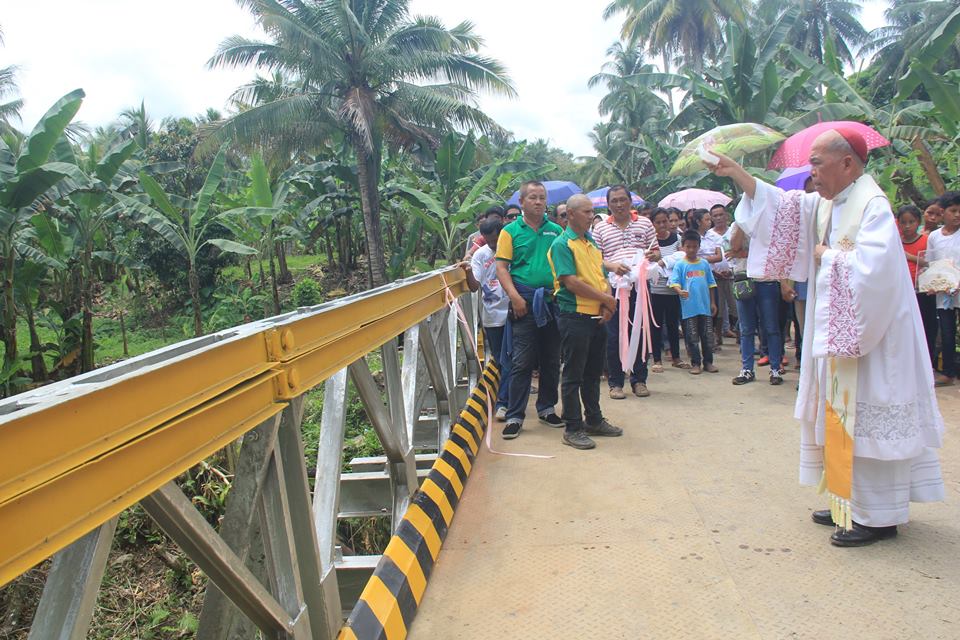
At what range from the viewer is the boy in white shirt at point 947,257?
5.86 meters

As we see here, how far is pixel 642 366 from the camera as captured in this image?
6371 mm

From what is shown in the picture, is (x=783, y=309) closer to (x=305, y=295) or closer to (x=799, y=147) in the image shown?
(x=799, y=147)

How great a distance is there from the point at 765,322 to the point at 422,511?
14.6 ft

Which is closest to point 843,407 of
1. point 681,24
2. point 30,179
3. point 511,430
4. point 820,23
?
point 511,430

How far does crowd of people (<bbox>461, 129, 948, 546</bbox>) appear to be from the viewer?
3117 mm

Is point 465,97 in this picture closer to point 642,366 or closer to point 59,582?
point 642,366

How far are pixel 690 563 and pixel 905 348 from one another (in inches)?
52.8

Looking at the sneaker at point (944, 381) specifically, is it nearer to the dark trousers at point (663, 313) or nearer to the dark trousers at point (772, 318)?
the dark trousers at point (772, 318)

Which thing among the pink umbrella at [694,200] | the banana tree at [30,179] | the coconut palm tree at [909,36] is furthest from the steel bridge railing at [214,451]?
the coconut palm tree at [909,36]

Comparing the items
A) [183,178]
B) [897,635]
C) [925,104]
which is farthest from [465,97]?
[897,635]

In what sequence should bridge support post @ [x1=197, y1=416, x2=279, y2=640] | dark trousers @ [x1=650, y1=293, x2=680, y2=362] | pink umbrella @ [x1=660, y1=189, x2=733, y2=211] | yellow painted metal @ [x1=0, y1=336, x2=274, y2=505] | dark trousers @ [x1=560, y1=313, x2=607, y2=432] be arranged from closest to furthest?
yellow painted metal @ [x1=0, y1=336, x2=274, y2=505] < bridge support post @ [x1=197, y1=416, x2=279, y2=640] < dark trousers @ [x1=560, y1=313, x2=607, y2=432] < dark trousers @ [x1=650, y1=293, x2=680, y2=362] < pink umbrella @ [x1=660, y1=189, x2=733, y2=211]

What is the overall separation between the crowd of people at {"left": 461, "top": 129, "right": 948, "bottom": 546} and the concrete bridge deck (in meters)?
0.26

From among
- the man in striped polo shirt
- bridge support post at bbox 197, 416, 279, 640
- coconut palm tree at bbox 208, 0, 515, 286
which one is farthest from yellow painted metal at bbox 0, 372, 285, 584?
coconut palm tree at bbox 208, 0, 515, 286

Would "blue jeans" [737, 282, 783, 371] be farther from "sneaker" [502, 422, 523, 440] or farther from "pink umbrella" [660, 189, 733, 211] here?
"pink umbrella" [660, 189, 733, 211]
